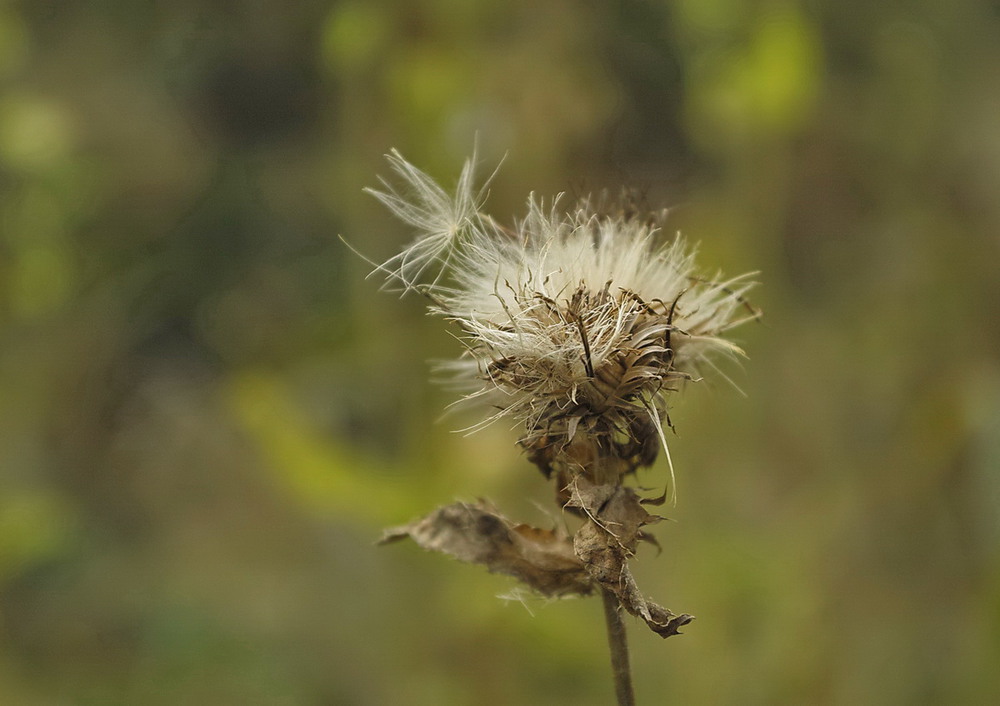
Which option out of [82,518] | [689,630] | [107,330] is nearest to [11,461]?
[82,518]

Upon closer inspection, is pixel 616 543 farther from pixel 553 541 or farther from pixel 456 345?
pixel 456 345

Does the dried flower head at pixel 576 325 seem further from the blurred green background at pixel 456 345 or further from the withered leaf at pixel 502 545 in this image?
the blurred green background at pixel 456 345

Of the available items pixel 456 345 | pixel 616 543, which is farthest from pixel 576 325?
pixel 456 345

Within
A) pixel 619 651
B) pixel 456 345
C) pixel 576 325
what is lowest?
pixel 619 651

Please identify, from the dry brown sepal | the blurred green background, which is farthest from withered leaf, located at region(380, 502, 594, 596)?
the blurred green background

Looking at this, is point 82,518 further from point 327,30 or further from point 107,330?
point 327,30

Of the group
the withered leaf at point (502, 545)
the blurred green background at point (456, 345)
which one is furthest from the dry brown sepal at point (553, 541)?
the blurred green background at point (456, 345)

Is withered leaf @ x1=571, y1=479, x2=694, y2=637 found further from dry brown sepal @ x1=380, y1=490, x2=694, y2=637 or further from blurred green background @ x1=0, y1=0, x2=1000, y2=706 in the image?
blurred green background @ x1=0, y1=0, x2=1000, y2=706
